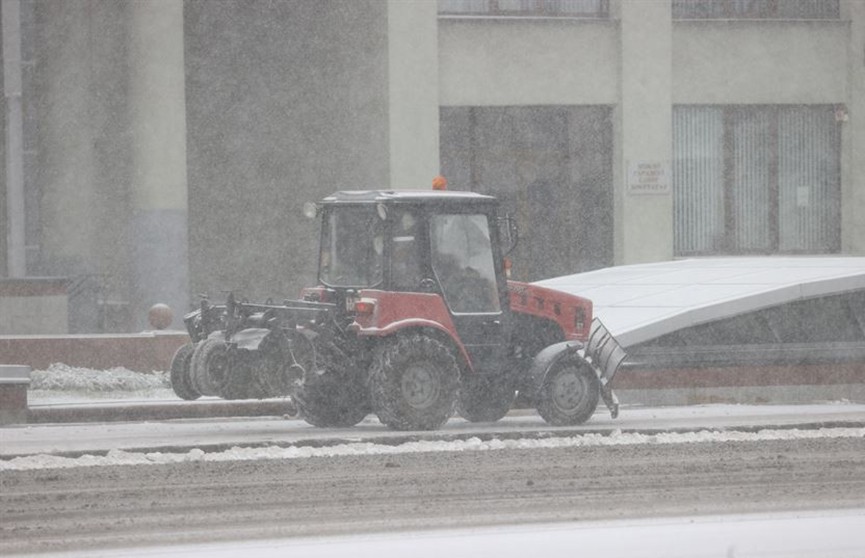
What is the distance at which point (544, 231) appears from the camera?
1209 inches

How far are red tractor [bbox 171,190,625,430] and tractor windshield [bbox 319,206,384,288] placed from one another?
0.01 m

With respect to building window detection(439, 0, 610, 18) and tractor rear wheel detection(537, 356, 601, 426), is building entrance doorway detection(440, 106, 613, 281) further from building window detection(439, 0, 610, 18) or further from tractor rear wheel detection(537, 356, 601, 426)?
tractor rear wheel detection(537, 356, 601, 426)

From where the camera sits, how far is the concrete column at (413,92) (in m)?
28.9

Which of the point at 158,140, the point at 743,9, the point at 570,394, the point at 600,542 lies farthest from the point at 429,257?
the point at 743,9

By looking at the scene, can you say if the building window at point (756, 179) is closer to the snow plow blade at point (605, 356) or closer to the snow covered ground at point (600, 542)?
the snow plow blade at point (605, 356)

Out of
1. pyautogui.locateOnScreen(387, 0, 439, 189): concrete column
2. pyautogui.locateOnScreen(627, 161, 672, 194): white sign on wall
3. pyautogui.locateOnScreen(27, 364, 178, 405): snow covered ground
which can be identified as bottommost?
pyautogui.locateOnScreen(27, 364, 178, 405): snow covered ground

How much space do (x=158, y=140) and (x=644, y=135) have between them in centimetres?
825

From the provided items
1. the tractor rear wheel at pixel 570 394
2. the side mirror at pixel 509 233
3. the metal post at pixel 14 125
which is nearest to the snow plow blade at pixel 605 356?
the tractor rear wheel at pixel 570 394

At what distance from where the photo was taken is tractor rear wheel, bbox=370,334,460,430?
15.1 meters

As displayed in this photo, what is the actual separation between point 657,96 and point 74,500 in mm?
20278

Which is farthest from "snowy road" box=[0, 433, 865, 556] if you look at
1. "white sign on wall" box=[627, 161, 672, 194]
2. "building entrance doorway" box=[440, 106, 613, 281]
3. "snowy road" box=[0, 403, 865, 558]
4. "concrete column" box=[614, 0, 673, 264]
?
"building entrance doorway" box=[440, 106, 613, 281]

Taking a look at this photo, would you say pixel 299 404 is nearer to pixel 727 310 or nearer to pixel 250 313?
pixel 250 313

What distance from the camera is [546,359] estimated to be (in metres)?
15.8

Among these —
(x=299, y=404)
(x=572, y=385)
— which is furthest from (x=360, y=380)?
(x=572, y=385)
